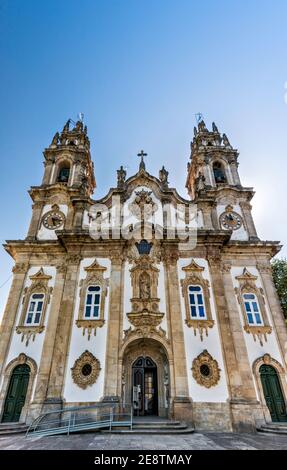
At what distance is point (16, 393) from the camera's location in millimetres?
14680

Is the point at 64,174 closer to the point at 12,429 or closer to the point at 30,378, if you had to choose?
the point at 30,378

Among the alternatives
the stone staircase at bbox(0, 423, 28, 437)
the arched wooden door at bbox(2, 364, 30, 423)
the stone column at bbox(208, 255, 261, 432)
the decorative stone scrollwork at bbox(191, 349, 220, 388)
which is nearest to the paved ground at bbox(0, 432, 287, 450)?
the stone staircase at bbox(0, 423, 28, 437)

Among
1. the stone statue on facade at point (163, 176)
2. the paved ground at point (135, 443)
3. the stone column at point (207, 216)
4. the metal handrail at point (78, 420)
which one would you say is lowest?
the paved ground at point (135, 443)

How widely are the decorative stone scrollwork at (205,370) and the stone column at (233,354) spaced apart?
0.68 meters

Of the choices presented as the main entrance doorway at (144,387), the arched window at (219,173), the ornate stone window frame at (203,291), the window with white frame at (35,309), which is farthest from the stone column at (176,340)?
the arched window at (219,173)

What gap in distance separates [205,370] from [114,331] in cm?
562

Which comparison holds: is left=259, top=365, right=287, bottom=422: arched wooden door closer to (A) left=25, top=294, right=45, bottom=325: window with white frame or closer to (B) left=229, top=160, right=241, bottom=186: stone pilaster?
(A) left=25, top=294, right=45, bottom=325: window with white frame

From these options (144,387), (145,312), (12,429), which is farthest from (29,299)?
(144,387)

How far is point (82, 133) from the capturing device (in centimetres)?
2777

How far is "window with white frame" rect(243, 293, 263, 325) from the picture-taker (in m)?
16.6

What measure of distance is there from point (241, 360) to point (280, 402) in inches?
115

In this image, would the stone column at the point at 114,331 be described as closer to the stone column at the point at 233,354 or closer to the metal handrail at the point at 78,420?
the metal handrail at the point at 78,420

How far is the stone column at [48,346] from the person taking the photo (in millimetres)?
14023
